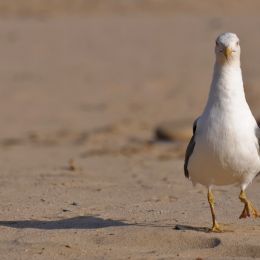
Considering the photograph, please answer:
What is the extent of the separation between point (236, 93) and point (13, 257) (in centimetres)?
183

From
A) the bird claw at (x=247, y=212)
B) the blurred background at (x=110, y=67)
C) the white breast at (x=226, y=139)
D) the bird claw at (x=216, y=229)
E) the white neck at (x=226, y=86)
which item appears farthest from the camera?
the blurred background at (x=110, y=67)

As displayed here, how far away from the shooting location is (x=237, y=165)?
6.60 meters

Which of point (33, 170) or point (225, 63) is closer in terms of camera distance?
point (225, 63)

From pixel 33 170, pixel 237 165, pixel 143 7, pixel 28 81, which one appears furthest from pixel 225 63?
pixel 143 7

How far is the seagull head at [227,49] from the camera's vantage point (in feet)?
21.7

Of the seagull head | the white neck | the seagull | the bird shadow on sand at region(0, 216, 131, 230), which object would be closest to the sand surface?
the bird shadow on sand at region(0, 216, 131, 230)

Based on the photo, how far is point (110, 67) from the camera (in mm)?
21141

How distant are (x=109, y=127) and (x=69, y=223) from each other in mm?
8430

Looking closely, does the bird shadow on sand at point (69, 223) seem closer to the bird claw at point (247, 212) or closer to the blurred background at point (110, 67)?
the bird claw at point (247, 212)

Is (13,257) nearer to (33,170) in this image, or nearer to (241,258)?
(241,258)

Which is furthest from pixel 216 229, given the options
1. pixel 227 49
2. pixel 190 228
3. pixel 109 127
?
pixel 109 127

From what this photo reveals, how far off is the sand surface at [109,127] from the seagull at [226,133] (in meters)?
0.42

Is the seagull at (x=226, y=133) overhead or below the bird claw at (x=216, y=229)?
overhead

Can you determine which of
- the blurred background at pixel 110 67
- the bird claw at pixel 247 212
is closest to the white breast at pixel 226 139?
the bird claw at pixel 247 212
